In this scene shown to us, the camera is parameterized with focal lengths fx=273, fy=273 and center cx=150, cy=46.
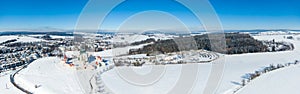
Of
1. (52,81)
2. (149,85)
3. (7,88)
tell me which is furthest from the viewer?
(52,81)

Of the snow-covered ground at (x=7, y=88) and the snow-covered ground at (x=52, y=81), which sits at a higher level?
the snow-covered ground at (x=52, y=81)

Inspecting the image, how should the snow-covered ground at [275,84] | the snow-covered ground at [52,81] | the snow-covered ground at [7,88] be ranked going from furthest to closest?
1. the snow-covered ground at [7,88]
2. the snow-covered ground at [52,81]
3. the snow-covered ground at [275,84]

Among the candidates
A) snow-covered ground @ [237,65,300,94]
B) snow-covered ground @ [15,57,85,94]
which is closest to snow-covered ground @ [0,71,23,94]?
snow-covered ground @ [15,57,85,94]

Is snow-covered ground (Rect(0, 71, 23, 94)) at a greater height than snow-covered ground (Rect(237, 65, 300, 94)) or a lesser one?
lesser

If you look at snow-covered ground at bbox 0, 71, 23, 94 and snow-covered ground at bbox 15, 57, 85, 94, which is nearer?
snow-covered ground at bbox 15, 57, 85, 94

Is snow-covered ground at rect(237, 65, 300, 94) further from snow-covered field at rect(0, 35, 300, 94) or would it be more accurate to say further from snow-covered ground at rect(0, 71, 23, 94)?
snow-covered ground at rect(0, 71, 23, 94)

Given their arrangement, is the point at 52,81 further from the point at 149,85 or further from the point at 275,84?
the point at 275,84

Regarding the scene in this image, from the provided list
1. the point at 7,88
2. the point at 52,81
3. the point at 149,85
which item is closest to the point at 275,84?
the point at 149,85

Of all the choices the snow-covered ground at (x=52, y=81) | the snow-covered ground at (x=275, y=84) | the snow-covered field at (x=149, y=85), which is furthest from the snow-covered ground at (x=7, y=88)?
the snow-covered ground at (x=275, y=84)

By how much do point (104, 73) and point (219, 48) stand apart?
10.5 meters

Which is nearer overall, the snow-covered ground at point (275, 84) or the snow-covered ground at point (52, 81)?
the snow-covered ground at point (275, 84)

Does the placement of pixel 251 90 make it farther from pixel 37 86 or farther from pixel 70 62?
pixel 70 62

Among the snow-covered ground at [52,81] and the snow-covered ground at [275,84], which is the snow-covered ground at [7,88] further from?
the snow-covered ground at [275,84]

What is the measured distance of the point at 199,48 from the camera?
20.5 metres
